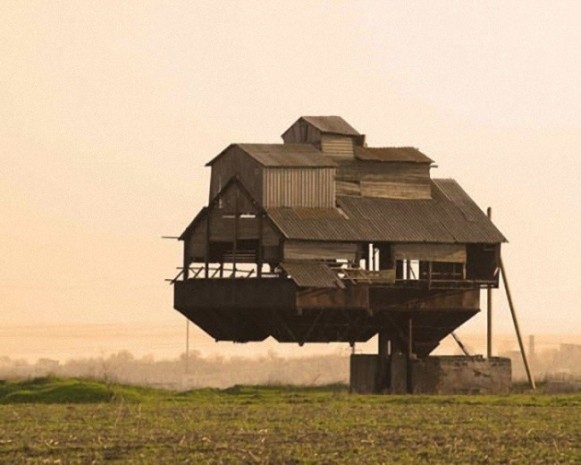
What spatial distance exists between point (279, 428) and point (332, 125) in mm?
29623

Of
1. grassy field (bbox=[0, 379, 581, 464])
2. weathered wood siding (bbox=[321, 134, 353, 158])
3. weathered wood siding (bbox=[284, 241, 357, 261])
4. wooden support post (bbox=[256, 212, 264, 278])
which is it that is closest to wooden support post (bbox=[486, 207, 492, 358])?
weathered wood siding (bbox=[321, 134, 353, 158])

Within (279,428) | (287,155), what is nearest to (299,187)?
(287,155)

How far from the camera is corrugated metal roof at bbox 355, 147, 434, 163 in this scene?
2625 inches

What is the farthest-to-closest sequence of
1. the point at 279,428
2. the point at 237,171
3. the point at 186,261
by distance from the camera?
the point at 186,261, the point at 237,171, the point at 279,428

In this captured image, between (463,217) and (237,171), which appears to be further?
(463,217)

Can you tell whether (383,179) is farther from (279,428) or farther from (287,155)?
(279,428)

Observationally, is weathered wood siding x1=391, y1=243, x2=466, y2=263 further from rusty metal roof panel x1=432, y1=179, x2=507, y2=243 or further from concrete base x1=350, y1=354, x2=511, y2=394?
concrete base x1=350, y1=354, x2=511, y2=394

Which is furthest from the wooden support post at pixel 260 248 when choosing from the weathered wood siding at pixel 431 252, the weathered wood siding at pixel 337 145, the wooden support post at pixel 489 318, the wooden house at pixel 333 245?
the wooden support post at pixel 489 318

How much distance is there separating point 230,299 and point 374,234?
5.82 meters

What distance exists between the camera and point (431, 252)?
212 ft

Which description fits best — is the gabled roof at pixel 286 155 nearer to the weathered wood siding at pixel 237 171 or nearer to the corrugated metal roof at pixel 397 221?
the weathered wood siding at pixel 237 171

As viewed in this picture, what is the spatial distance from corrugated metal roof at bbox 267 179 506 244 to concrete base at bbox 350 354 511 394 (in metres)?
4.67

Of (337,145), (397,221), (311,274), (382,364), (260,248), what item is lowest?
(382,364)

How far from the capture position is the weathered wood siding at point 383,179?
66188 millimetres
